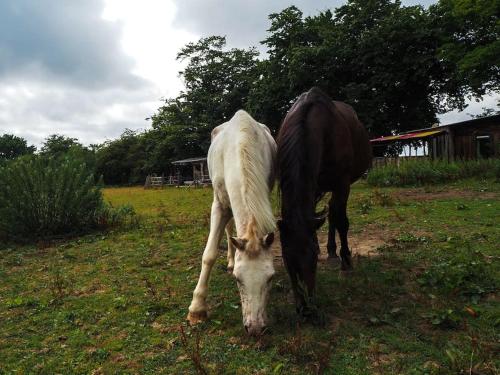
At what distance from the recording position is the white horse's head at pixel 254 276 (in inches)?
119

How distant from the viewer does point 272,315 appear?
3670mm

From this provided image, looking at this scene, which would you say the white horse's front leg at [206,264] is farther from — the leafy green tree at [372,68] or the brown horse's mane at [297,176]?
the leafy green tree at [372,68]

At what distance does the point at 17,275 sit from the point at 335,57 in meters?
27.7

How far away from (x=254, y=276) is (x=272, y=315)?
2.81ft

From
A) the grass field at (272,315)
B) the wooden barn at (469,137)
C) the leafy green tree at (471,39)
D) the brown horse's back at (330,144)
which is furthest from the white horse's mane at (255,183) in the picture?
the leafy green tree at (471,39)

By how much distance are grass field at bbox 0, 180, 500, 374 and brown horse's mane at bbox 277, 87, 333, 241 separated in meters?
0.97

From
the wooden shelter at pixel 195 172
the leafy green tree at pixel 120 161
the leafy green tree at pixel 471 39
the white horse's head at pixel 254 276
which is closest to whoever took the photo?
the white horse's head at pixel 254 276

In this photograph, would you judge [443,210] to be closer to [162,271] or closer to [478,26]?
[162,271]

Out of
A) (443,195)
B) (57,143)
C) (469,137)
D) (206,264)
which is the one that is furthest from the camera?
(57,143)

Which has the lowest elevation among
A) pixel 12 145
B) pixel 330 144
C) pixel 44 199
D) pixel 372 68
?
pixel 44 199

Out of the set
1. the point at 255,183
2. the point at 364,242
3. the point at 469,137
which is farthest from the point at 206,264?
the point at 469,137

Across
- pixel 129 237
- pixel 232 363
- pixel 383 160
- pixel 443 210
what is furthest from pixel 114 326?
pixel 383 160

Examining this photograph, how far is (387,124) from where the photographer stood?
29.6 meters

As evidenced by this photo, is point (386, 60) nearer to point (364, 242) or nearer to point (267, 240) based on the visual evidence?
point (364, 242)
